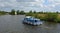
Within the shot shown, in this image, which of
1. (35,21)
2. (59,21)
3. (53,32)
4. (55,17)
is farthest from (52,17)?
(53,32)

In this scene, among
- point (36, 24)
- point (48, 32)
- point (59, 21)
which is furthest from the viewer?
point (59, 21)

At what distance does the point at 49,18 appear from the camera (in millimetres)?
50656

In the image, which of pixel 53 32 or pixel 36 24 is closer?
pixel 53 32

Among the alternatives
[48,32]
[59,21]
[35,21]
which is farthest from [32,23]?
[48,32]

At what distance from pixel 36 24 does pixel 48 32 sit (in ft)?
38.2

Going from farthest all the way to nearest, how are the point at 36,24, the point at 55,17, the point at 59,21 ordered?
1. the point at 55,17
2. the point at 59,21
3. the point at 36,24

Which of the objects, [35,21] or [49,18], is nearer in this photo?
[35,21]

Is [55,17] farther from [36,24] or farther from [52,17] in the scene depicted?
[36,24]

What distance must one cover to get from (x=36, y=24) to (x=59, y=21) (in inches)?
360

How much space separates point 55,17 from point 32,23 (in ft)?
36.8

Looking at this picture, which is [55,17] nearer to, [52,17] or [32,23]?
[52,17]

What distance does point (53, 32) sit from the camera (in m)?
27.8

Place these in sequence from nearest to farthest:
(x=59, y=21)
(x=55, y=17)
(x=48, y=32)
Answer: (x=48, y=32) → (x=59, y=21) → (x=55, y=17)

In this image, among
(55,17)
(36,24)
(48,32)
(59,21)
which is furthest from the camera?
(55,17)
